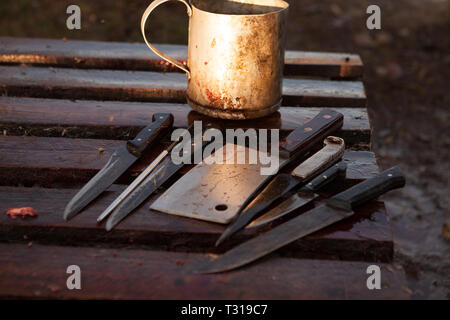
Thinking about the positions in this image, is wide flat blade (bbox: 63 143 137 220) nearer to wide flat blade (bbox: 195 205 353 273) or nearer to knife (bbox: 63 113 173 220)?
knife (bbox: 63 113 173 220)

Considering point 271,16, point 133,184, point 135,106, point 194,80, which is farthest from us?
point 135,106

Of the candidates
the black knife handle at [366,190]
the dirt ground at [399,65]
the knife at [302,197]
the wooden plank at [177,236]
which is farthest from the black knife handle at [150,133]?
the dirt ground at [399,65]

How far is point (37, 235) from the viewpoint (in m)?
1.15

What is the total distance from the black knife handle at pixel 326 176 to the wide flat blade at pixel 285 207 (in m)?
0.02

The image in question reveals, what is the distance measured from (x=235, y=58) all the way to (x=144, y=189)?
1.42 feet

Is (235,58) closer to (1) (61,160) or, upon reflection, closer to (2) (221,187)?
(2) (221,187)

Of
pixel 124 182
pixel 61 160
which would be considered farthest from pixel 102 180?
pixel 61 160

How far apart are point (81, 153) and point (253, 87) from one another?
0.49 metres

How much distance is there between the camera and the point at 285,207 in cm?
119

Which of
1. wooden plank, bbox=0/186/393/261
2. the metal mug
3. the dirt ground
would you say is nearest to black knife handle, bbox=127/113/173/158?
the metal mug

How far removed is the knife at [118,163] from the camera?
3.95 feet

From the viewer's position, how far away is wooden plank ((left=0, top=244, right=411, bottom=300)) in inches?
39.4
